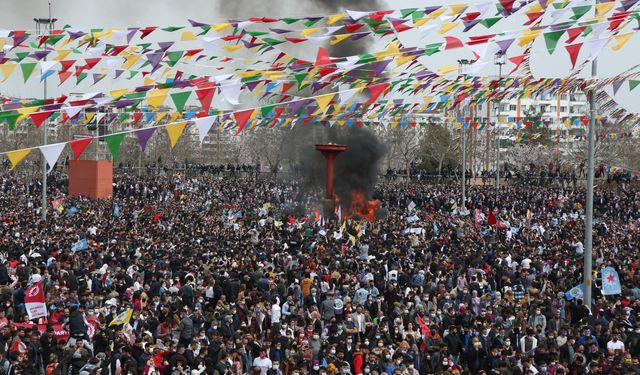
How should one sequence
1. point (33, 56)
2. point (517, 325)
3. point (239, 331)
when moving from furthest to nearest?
1. point (33, 56)
2. point (517, 325)
3. point (239, 331)

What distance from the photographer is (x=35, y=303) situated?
15.4 metres

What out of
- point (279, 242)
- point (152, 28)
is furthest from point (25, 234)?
point (152, 28)

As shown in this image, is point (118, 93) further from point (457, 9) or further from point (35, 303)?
point (457, 9)

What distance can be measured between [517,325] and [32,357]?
8221 millimetres

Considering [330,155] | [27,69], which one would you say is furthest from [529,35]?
[330,155]

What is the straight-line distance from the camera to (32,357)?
12.6 meters

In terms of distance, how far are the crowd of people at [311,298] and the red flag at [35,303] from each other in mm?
354

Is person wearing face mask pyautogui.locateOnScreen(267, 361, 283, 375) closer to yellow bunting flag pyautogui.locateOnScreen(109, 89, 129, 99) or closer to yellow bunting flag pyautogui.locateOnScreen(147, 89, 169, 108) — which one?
yellow bunting flag pyautogui.locateOnScreen(147, 89, 169, 108)

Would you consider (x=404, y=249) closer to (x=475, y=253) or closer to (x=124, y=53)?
(x=475, y=253)

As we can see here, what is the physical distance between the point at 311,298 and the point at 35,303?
533cm

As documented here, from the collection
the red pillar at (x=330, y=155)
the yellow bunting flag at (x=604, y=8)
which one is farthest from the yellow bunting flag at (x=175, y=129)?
the red pillar at (x=330, y=155)

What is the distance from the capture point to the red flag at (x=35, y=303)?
1538cm

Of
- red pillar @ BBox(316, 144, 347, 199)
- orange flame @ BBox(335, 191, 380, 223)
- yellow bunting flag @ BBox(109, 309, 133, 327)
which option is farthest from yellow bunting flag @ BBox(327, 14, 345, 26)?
red pillar @ BBox(316, 144, 347, 199)

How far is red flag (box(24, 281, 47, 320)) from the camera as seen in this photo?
1538cm
